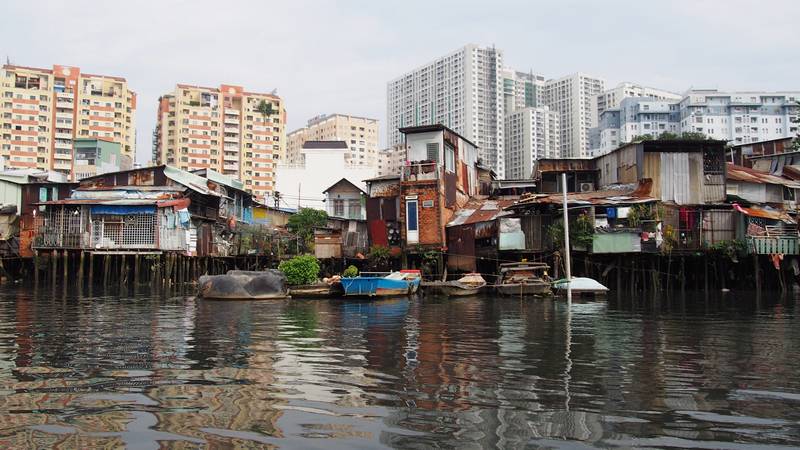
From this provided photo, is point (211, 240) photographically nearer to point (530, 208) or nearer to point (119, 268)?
point (119, 268)

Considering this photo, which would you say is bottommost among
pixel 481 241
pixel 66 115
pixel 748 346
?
pixel 748 346

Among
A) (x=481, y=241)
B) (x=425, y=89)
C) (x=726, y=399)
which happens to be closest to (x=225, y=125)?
(x=425, y=89)

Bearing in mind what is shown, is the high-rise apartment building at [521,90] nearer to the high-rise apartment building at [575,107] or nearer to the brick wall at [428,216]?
the high-rise apartment building at [575,107]

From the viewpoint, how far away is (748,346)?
40.9 feet

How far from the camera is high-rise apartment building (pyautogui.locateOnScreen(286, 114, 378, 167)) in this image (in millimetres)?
126569

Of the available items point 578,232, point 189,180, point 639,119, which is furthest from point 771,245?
point 639,119

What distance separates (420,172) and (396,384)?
1209 inches

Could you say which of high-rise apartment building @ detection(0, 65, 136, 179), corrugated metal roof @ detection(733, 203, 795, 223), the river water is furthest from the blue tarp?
high-rise apartment building @ detection(0, 65, 136, 179)

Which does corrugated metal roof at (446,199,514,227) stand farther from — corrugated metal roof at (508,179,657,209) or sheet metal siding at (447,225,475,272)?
corrugated metal roof at (508,179,657,209)

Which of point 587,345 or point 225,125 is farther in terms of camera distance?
point 225,125

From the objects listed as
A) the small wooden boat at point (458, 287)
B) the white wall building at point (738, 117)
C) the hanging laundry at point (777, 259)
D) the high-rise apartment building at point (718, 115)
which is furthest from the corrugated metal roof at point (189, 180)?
the white wall building at point (738, 117)

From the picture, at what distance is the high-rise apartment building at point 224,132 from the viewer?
342ft

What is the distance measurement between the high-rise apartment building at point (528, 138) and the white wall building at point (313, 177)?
53755 millimetres

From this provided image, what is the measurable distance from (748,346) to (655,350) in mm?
2258
